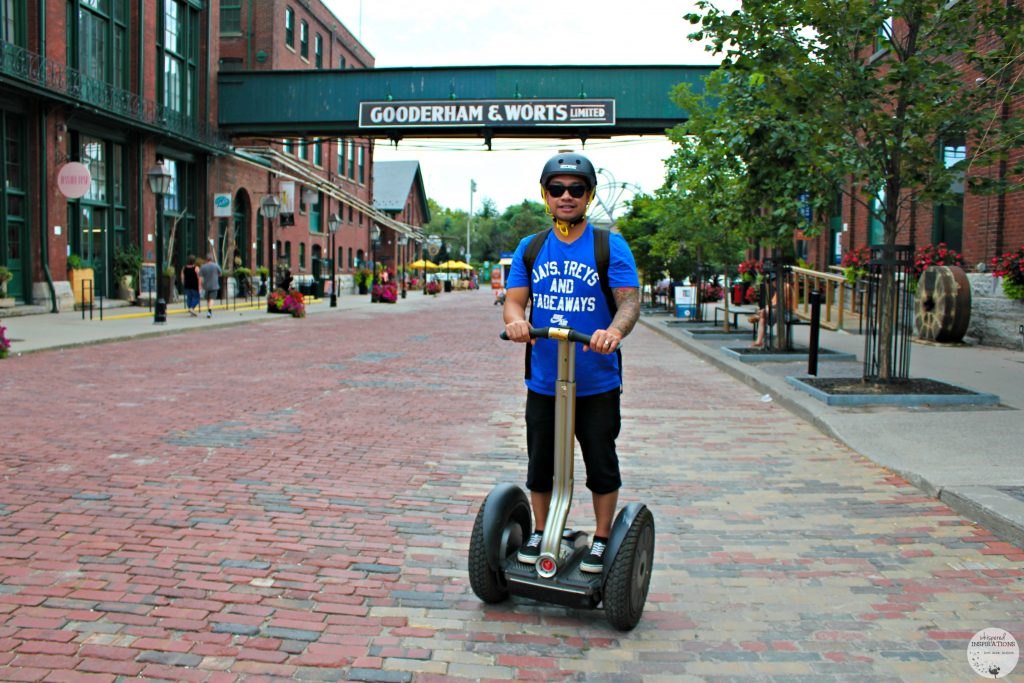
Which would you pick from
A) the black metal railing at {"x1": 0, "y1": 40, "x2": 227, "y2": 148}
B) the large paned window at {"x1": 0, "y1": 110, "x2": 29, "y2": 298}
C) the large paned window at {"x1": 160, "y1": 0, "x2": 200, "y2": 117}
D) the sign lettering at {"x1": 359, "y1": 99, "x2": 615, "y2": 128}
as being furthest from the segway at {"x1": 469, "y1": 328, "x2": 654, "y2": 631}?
the large paned window at {"x1": 160, "y1": 0, "x2": 200, "y2": 117}

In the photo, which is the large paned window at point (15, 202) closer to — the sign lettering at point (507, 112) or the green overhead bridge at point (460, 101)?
the green overhead bridge at point (460, 101)

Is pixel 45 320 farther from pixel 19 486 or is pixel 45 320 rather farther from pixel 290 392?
pixel 19 486

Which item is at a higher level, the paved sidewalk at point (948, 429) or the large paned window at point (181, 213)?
the large paned window at point (181, 213)

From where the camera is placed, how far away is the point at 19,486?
580 cm

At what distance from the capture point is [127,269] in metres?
28.6

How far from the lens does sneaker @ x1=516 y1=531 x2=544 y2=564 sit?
3.82 meters

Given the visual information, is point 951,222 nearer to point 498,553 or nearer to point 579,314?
point 579,314

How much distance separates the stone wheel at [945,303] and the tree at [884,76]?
19.9 ft

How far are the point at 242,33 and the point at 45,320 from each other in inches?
943

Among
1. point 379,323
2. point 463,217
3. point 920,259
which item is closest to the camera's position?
point 920,259

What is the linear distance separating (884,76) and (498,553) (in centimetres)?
820

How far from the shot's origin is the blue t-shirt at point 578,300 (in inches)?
150

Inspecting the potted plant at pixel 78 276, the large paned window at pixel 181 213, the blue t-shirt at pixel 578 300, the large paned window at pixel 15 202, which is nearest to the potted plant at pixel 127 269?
the potted plant at pixel 78 276

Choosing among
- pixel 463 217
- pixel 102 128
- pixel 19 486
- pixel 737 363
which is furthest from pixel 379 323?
pixel 463 217
